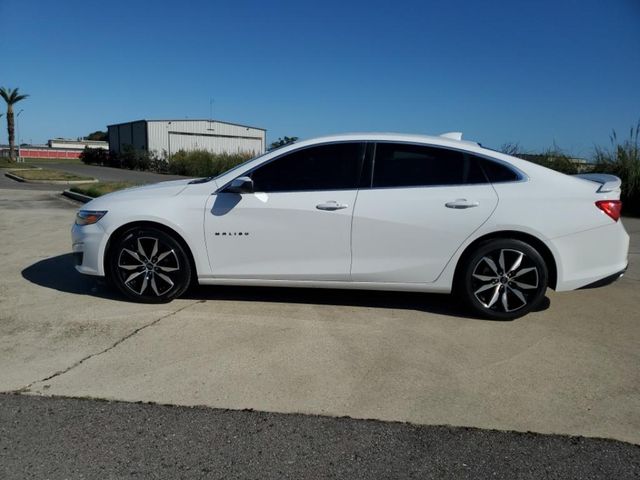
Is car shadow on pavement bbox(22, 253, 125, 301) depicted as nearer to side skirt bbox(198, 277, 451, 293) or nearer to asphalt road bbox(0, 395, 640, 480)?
side skirt bbox(198, 277, 451, 293)

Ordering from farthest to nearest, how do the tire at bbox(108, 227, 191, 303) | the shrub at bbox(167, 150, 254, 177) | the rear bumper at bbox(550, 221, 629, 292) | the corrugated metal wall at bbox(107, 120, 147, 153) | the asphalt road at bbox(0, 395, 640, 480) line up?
the corrugated metal wall at bbox(107, 120, 147, 153)
the shrub at bbox(167, 150, 254, 177)
the tire at bbox(108, 227, 191, 303)
the rear bumper at bbox(550, 221, 629, 292)
the asphalt road at bbox(0, 395, 640, 480)

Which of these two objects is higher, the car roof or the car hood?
the car roof

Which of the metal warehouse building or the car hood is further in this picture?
the metal warehouse building

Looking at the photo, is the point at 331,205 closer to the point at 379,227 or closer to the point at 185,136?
the point at 379,227

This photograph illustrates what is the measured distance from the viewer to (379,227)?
4.71 meters

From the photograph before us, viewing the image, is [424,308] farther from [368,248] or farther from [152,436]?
[152,436]

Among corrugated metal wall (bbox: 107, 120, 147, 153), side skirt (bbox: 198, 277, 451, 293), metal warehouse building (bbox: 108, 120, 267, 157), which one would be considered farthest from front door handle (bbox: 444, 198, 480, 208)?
corrugated metal wall (bbox: 107, 120, 147, 153)

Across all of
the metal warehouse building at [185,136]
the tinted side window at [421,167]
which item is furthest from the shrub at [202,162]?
the tinted side window at [421,167]

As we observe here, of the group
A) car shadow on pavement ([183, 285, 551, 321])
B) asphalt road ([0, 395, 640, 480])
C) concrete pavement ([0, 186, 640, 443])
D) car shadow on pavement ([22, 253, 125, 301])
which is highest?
car shadow on pavement ([183, 285, 551, 321])

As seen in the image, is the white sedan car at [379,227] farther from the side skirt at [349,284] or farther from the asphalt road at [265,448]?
the asphalt road at [265,448]

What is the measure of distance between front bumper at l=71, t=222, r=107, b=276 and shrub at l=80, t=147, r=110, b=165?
51.6 m

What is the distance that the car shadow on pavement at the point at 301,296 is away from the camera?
523cm

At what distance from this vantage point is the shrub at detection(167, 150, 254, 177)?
33900mm

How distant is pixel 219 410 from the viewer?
3.20m
